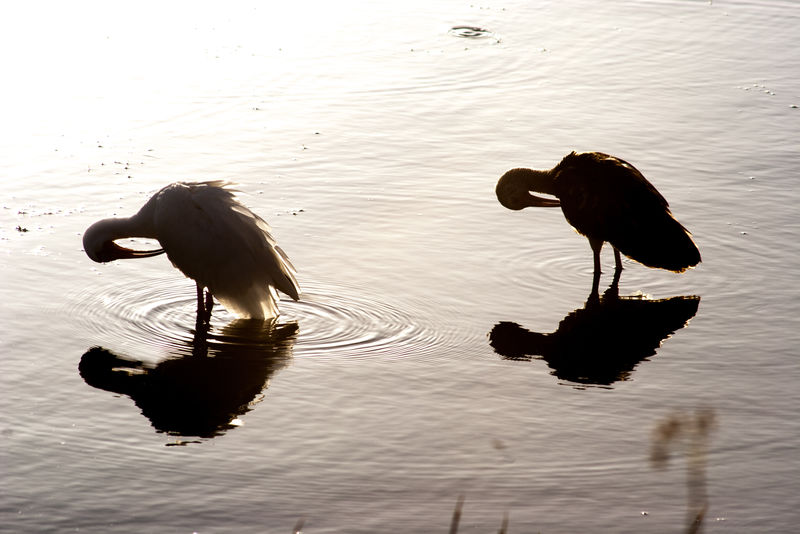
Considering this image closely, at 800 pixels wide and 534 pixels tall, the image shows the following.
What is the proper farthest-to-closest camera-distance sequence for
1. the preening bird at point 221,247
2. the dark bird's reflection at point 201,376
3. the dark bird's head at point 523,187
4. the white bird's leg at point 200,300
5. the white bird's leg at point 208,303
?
the dark bird's head at point 523,187, the white bird's leg at point 208,303, the white bird's leg at point 200,300, the preening bird at point 221,247, the dark bird's reflection at point 201,376

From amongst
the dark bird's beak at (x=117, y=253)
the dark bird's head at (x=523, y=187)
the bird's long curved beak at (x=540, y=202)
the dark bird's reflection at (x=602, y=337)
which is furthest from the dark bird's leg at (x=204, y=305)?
the bird's long curved beak at (x=540, y=202)

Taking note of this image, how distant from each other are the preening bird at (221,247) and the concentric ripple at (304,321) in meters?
0.25

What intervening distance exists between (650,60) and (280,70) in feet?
14.7

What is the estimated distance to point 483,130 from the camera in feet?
38.3

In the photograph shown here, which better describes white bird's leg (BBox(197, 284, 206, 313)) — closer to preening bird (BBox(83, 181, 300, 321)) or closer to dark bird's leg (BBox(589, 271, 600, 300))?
preening bird (BBox(83, 181, 300, 321))

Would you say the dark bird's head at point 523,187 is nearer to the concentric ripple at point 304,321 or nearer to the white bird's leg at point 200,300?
the concentric ripple at point 304,321

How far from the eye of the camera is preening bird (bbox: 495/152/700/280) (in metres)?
8.61

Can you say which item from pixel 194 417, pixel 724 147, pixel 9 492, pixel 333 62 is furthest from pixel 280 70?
pixel 9 492

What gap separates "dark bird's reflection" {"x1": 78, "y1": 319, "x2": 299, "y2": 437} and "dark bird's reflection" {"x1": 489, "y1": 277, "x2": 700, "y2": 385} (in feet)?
4.94

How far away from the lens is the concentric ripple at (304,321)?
7.59 m

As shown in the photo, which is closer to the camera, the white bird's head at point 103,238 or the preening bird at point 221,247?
the preening bird at point 221,247

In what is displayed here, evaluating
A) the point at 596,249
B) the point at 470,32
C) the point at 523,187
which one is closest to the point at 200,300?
the point at 523,187

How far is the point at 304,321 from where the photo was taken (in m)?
7.99

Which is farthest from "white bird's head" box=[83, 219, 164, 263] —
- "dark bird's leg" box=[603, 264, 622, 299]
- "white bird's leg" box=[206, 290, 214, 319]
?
"dark bird's leg" box=[603, 264, 622, 299]
